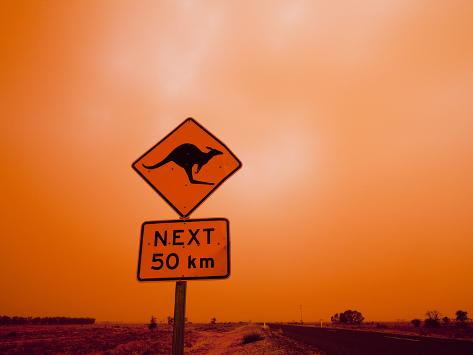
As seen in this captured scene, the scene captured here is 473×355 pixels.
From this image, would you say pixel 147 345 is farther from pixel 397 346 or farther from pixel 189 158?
pixel 189 158

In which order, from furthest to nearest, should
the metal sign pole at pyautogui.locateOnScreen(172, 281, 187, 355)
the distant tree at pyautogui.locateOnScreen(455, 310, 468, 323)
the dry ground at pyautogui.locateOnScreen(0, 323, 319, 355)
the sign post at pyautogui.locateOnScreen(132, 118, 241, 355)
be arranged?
the distant tree at pyautogui.locateOnScreen(455, 310, 468, 323)
the dry ground at pyautogui.locateOnScreen(0, 323, 319, 355)
the sign post at pyautogui.locateOnScreen(132, 118, 241, 355)
the metal sign pole at pyautogui.locateOnScreen(172, 281, 187, 355)

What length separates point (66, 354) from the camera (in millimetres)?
25859

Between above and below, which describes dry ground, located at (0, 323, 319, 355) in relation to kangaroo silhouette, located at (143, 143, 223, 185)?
below

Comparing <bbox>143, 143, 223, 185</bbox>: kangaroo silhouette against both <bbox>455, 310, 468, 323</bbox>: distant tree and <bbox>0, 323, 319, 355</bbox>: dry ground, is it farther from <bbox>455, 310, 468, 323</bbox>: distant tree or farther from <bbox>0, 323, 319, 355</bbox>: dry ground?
<bbox>455, 310, 468, 323</bbox>: distant tree

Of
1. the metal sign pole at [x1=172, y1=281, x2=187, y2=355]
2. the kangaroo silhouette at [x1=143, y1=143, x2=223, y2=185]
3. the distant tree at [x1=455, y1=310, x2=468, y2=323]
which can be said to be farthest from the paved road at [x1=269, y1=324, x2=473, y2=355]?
the distant tree at [x1=455, y1=310, x2=468, y2=323]

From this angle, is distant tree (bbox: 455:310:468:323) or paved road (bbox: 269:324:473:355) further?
distant tree (bbox: 455:310:468:323)

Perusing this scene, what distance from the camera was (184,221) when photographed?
7.33 feet

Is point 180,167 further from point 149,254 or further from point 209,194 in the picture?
point 149,254

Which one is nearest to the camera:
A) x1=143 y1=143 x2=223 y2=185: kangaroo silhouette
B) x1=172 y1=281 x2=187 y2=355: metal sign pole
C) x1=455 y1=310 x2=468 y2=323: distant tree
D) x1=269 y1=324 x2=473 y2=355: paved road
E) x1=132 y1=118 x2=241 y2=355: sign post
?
x1=172 y1=281 x2=187 y2=355: metal sign pole

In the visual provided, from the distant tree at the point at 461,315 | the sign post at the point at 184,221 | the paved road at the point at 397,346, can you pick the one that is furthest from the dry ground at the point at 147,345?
Answer: the distant tree at the point at 461,315

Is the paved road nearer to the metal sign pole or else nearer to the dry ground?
the dry ground

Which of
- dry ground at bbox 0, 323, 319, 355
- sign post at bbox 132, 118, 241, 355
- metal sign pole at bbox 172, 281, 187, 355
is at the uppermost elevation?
sign post at bbox 132, 118, 241, 355

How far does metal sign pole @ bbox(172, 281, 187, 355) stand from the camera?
6.43 ft

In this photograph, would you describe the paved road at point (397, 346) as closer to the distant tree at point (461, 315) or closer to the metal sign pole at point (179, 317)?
the metal sign pole at point (179, 317)
